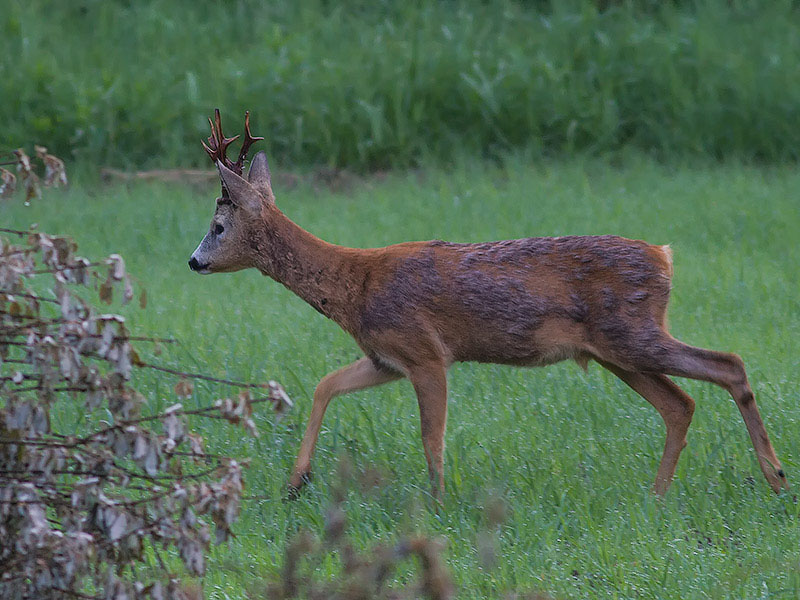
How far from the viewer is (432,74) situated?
48.0ft

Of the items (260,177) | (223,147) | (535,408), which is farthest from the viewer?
(535,408)

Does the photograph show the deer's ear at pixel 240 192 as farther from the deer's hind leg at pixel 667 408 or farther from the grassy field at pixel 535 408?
the deer's hind leg at pixel 667 408

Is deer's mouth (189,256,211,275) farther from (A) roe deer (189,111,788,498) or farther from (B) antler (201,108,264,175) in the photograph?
(B) antler (201,108,264,175)

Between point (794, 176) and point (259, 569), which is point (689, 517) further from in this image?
point (794, 176)

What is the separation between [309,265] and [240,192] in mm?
519

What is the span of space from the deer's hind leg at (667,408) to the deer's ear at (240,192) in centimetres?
196

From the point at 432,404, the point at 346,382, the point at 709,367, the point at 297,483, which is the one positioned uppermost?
the point at 709,367

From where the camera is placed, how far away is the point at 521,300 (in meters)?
6.06

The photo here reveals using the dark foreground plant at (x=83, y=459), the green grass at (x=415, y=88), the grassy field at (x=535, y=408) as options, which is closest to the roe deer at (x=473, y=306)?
the grassy field at (x=535, y=408)

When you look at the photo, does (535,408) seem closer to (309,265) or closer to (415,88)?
(309,265)

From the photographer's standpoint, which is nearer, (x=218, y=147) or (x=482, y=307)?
(x=482, y=307)

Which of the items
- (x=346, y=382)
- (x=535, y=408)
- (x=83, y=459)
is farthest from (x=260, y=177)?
(x=83, y=459)

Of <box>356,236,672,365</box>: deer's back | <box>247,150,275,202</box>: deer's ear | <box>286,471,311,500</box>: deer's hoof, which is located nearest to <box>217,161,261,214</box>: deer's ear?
A: <box>247,150,275,202</box>: deer's ear

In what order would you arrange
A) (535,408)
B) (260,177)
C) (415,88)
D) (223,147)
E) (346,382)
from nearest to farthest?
(223,147) < (346,382) < (260,177) < (535,408) < (415,88)
